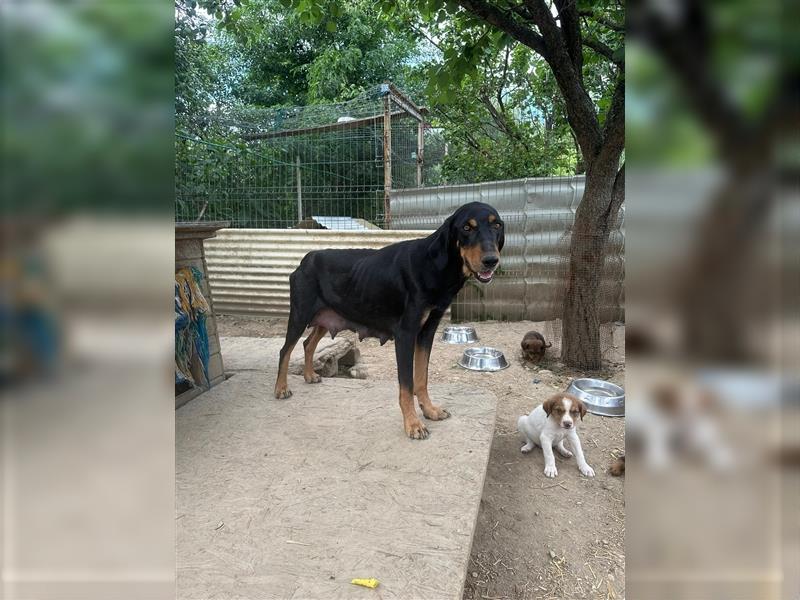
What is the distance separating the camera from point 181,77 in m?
6.67

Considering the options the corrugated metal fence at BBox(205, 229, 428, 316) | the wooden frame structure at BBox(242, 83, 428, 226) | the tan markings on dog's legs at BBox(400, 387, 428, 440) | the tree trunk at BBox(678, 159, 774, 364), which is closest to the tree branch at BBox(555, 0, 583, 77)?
the wooden frame structure at BBox(242, 83, 428, 226)

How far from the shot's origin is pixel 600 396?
4.61 m

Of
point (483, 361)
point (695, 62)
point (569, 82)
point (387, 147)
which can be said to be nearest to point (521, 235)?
point (387, 147)

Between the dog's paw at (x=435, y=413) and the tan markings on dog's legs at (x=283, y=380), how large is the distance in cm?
112

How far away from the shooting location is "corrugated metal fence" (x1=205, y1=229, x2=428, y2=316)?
8.04 m

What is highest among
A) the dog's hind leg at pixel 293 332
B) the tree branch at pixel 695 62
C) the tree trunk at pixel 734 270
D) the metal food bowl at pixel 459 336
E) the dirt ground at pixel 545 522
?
the tree branch at pixel 695 62

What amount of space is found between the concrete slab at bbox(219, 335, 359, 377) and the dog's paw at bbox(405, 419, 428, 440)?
78.2 inches

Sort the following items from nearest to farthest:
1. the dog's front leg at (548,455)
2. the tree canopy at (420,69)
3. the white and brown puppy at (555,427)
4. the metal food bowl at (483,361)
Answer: the white and brown puppy at (555,427) → the dog's front leg at (548,455) → the tree canopy at (420,69) → the metal food bowl at (483,361)

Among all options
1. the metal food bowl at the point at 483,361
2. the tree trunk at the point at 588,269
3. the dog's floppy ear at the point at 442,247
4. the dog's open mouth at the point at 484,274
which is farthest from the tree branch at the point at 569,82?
the dog's open mouth at the point at 484,274

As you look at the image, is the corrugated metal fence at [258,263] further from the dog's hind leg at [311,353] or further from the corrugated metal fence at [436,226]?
the dog's hind leg at [311,353]

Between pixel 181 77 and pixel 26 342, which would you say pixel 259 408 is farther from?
pixel 181 77

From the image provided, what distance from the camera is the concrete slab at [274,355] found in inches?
198

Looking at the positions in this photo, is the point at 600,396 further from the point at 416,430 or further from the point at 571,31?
the point at 571,31

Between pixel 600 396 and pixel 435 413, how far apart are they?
1917 millimetres
